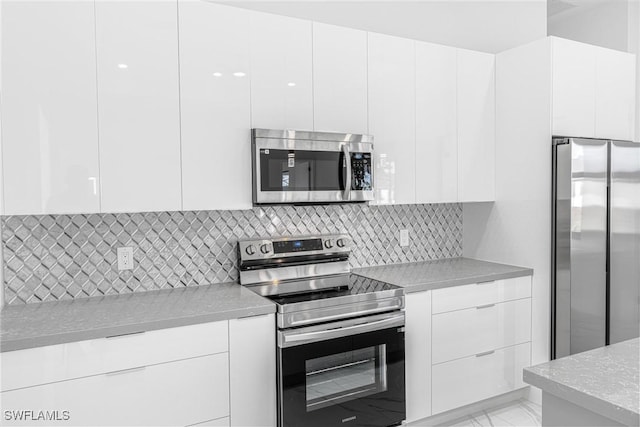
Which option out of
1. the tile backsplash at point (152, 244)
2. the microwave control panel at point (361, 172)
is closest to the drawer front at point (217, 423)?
the tile backsplash at point (152, 244)

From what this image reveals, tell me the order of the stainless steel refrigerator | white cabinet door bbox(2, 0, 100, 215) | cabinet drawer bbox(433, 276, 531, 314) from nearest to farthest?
white cabinet door bbox(2, 0, 100, 215) < cabinet drawer bbox(433, 276, 531, 314) < the stainless steel refrigerator

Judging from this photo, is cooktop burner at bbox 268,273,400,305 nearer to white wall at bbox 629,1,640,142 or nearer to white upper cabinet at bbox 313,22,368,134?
white upper cabinet at bbox 313,22,368,134

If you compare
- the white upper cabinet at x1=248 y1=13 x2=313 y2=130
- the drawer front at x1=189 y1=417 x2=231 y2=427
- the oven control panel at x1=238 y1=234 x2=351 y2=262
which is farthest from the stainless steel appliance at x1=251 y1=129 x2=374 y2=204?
the drawer front at x1=189 y1=417 x2=231 y2=427

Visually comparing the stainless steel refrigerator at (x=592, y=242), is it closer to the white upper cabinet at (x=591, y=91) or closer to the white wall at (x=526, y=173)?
the white wall at (x=526, y=173)

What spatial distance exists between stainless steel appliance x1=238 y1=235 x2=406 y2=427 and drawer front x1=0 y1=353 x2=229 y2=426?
1.05 ft

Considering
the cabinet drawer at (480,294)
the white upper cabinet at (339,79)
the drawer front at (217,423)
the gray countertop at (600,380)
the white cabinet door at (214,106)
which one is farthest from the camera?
the cabinet drawer at (480,294)

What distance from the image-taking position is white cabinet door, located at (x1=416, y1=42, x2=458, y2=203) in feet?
9.71

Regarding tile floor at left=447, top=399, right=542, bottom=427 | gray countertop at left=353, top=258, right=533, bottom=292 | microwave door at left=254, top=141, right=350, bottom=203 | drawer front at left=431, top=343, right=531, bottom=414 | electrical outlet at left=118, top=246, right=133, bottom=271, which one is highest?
microwave door at left=254, top=141, right=350, bottom=203

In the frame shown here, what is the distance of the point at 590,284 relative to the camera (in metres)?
2.88

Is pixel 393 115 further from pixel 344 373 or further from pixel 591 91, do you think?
pixel 344 373

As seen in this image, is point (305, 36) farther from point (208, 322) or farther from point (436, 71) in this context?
point (208, 322)

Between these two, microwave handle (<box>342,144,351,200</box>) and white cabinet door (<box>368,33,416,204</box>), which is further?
white cabinet door (<box>368,33,416,204</box>)

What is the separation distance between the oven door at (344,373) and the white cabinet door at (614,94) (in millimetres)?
2056

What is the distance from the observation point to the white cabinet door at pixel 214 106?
7.49 feet
